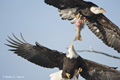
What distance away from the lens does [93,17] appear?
980cm

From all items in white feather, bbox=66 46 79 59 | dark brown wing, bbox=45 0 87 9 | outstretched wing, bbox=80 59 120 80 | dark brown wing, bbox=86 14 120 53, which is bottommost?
outstretched wing, bbox=80 59 120 80

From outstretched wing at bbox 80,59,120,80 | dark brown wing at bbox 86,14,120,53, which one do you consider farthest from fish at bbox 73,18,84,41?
outstretched wing at bbox 80,59,120,80

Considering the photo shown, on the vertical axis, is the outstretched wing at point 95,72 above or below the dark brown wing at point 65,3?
below

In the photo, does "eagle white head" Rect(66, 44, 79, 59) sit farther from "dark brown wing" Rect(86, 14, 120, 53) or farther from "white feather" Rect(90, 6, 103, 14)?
"dark brown wing" Rect(86, 14, 120, 53)

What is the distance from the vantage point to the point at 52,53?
8742 millimetres

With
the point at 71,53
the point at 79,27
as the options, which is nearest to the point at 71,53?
the point at 71,53

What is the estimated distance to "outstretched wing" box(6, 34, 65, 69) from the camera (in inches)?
343

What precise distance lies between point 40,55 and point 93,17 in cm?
183

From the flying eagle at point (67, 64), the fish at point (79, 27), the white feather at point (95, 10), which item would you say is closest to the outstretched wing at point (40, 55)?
the flying eagle at point (67, 64)

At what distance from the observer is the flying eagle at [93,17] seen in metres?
9.47

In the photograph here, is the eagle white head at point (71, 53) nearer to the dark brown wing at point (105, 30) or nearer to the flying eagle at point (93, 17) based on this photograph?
the flying eagle at point (93, 17)

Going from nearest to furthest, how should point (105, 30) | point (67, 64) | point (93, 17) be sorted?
point (67, 64)
point (93, 17)
point (105, 30)

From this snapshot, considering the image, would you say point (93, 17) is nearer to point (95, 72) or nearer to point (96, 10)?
point (96, 10)

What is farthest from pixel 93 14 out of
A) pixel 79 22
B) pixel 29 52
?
pixel 29 52
